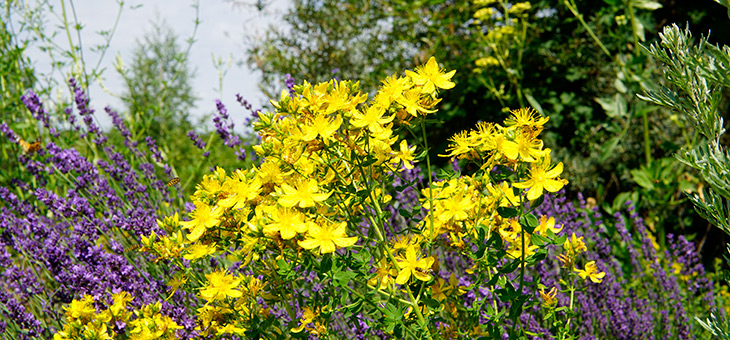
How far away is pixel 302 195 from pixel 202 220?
0.27 metres

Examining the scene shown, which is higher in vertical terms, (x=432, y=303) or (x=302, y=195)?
(x=302, y=195)

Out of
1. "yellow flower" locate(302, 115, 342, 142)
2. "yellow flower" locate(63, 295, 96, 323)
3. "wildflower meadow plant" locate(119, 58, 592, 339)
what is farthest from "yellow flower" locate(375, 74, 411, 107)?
"yellow flower" locate(63, 295, 96, 323)

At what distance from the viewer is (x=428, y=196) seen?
147 cm

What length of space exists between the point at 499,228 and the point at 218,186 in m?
0.68

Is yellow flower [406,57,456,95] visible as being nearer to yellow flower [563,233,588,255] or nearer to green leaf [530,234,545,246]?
green leaf [530,234,545,246]

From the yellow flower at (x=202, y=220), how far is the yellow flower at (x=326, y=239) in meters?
0.23

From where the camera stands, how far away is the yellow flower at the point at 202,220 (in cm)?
132

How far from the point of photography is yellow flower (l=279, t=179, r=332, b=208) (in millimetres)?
1199

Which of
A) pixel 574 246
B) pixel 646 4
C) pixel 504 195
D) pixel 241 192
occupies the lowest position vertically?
pixel 646 4

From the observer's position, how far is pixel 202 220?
4.39 feet

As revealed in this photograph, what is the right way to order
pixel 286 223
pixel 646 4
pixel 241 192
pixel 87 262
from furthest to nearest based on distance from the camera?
1. pixel 646 4
2. pixel 87 262
3. pixel 241 192
4. pixel 286 223

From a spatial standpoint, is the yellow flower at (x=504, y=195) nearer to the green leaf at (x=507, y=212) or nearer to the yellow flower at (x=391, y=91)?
the green leaf at (x=507, y=212)

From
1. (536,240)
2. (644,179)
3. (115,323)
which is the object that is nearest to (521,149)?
(536,240)

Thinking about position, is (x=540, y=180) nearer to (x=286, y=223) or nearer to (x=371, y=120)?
(x=371, y=120)
